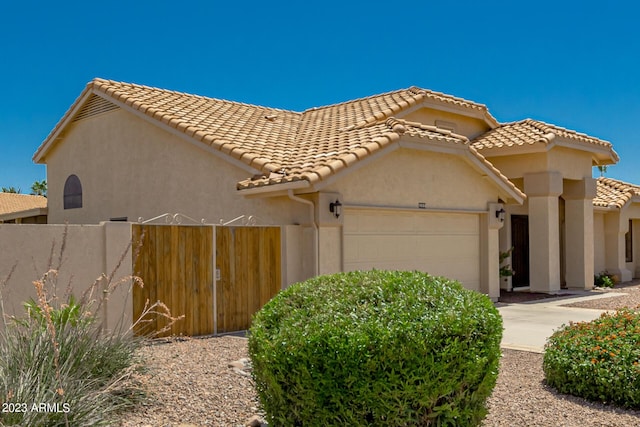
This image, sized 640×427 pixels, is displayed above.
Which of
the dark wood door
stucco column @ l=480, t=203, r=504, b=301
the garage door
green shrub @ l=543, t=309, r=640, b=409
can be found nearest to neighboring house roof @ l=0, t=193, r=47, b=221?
the garage door

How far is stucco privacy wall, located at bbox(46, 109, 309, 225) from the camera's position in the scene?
14.8 meters

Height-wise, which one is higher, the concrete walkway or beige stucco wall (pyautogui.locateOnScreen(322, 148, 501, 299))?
beige stucco wall (pyautogui.locateOnScreen(322, 148, 501, 299))

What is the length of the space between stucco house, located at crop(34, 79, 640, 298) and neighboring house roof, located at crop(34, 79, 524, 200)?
5cm

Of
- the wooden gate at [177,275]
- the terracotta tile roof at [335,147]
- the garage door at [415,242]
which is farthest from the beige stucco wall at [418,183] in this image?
the wooden gate at [177,275]

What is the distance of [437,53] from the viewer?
2781 centimetres

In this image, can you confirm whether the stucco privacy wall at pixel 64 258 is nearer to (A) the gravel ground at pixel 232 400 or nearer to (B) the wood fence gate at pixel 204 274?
(B) the wood fence gate at pixel 204 274

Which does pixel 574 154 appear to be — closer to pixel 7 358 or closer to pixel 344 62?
pixel 344 62

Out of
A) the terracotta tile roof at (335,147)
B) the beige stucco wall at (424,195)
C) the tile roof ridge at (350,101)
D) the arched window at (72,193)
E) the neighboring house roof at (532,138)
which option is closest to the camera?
the terracotta tile roof at (335,147)

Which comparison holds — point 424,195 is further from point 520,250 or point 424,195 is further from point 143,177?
point 143,177

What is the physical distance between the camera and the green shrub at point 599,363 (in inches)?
276

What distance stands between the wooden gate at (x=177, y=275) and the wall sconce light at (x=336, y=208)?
2.65 metres

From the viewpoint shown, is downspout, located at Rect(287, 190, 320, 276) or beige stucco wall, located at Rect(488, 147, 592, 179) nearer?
downspout, located at Rect(287, 190, 320, 276)

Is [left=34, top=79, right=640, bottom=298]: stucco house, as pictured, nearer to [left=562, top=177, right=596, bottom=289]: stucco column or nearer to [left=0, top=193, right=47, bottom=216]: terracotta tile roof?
[left=562, top=177, right=596, bottom=289]: stucco column

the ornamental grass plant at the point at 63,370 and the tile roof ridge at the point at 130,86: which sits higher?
the tile roof ridge at the point at 130,86
